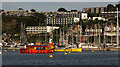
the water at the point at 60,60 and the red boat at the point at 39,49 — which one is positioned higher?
the red boat at the point at 39,49

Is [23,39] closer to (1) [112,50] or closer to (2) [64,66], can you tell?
(1) [112,50]

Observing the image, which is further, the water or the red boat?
the red boat

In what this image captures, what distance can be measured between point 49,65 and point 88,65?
5.27 m

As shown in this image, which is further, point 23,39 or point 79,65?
point 23,39

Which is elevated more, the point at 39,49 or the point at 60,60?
the point at 39,49

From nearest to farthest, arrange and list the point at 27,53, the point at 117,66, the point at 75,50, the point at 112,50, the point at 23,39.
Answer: the point at 117,66 → the point at 27,53 → the point at 75,50 → the point at 112,50 → the point at 23,39

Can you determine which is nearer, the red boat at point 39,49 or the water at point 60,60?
the water at point 60,60

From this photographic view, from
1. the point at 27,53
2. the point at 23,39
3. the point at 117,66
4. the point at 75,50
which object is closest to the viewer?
the point at 117,66

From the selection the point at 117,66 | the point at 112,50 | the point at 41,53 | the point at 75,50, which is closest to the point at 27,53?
the point at 41,53

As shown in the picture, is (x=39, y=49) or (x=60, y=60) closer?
(x=60, y=60)

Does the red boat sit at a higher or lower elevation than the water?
higher

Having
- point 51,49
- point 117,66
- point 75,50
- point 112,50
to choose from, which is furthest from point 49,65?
point 112,50

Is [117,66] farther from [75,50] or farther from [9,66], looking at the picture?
[75,50]

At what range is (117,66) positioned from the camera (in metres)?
65.1
